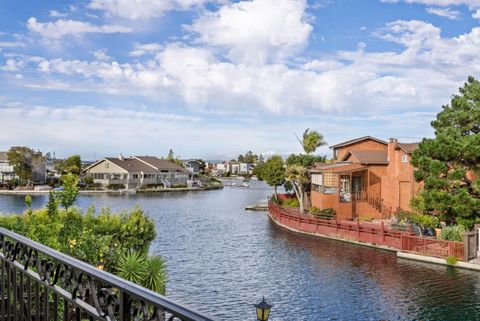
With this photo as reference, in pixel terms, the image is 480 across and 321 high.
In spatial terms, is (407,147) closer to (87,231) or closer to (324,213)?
(324,213)

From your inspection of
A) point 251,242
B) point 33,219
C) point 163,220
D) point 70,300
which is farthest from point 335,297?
point 163,220

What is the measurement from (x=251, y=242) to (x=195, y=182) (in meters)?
85.0

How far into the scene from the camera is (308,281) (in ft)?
81.8

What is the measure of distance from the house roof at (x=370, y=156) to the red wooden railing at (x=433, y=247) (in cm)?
1638

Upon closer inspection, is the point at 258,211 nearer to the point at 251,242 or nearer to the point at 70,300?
the point at 251,242

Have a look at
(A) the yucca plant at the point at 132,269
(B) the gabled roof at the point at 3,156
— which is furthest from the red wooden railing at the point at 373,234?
(B) the gabled roof at the point at 3,156

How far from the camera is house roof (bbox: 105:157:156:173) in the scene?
351 ft

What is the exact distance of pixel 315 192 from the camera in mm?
49312

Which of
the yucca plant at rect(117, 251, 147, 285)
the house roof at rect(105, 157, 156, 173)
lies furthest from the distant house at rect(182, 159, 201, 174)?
the yucca plant at rect(117, 251, 147, 285)

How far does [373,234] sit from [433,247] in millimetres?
5701

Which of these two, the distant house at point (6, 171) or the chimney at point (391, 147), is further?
the distant house at point (6, 171)

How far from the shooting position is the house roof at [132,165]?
351 ft

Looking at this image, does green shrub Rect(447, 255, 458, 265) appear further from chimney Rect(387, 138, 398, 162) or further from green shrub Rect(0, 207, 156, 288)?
chimney Rect(387, 138, 398, 162)

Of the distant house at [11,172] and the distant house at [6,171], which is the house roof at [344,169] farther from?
the distant house at [6,171]
